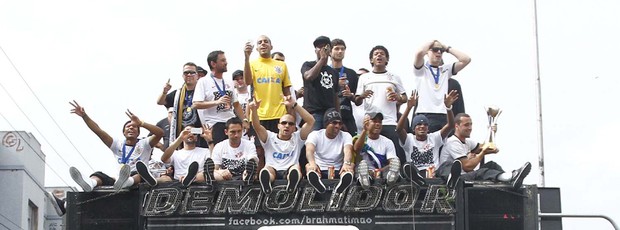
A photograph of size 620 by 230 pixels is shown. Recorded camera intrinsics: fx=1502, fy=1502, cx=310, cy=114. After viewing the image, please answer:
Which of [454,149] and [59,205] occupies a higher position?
[454,149]

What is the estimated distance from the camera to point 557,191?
1175 centimetres

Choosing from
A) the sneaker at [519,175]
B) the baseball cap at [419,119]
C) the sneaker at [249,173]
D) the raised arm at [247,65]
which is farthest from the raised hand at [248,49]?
the sneaker at [519,175]

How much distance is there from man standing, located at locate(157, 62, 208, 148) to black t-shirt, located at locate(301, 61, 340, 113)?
112 centimetres

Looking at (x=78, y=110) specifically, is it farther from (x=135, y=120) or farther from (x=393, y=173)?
(x=393, y=173)

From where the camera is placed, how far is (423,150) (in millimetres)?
13727

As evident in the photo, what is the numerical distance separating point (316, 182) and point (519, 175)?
1486 millimetres

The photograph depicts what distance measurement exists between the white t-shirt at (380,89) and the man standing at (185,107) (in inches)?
66.8

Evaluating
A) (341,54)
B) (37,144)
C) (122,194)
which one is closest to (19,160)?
(37,144)

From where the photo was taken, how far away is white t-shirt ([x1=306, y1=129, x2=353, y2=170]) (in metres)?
12.7

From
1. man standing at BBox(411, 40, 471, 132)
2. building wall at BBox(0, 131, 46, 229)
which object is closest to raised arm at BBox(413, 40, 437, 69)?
man standing at BBox(411, 40, 471, 132)

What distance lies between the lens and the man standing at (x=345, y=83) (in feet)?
48.9

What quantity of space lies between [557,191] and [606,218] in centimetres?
295

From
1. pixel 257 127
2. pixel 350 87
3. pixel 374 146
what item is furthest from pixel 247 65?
pixel 374 146

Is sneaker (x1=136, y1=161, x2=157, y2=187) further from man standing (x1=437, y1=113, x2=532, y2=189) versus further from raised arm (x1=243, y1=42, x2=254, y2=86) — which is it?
raised arm (x1=243, y1=42, x2=254, y2=86)
